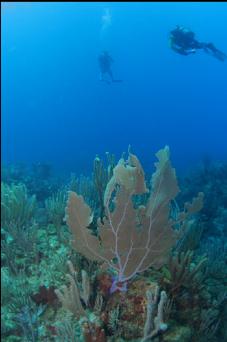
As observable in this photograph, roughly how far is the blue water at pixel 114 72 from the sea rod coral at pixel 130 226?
210ft

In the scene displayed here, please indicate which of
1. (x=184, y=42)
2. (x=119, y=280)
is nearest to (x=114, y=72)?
(x=184, y=42)

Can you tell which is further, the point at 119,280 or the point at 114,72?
the point at 114,72

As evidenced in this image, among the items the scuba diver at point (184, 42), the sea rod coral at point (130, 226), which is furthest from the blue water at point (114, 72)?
the sea rod coral at point (130, 226)

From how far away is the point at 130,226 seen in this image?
395cm

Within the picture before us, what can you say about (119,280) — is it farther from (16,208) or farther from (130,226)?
(16,208)

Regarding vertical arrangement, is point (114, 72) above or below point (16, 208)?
above

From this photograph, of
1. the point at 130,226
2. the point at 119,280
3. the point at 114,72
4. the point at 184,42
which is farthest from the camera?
the point at 114,72

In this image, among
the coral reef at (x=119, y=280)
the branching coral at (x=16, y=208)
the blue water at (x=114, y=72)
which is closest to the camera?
the coral reef at (x=119, y=280)

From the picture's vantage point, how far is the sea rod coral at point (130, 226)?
3918mm

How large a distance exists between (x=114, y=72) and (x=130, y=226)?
80.7 m

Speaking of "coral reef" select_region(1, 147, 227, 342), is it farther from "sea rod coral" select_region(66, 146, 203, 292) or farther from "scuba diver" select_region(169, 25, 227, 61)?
"scuba diver" select_region(169, 25, 227, 61)

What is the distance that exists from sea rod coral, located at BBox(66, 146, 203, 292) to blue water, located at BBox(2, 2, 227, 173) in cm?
6397

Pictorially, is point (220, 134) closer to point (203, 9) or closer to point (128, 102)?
point (128, 102)

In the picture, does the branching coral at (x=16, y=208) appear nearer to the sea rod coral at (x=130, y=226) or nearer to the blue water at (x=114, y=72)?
the sea rod coral at (x=130, y=226)
